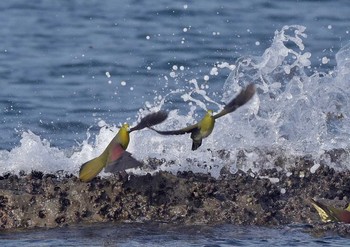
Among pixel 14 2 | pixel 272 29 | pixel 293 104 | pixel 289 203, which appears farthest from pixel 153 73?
pixel 289 203

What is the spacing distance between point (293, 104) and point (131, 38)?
7853 millimetres

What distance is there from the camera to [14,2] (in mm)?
17906

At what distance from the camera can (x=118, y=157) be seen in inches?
259

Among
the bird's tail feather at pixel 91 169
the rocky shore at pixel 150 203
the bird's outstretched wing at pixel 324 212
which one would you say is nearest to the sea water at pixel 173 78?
the rocky shore at pixel 150 203

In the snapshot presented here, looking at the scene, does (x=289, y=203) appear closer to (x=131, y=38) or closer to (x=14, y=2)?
(x=131, y=38)

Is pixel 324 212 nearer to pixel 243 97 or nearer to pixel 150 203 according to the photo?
pixel 243 97

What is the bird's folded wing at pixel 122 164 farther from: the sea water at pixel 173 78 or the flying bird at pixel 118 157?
the sea water at pixel 173 78

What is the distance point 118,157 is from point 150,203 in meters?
0.42

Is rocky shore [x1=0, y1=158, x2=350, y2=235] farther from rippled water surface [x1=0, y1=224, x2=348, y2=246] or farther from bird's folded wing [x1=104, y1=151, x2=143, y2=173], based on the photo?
bird's folded wing [x1=104, y1=151, x2=143, y2=173]

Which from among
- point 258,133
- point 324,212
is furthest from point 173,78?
point 324,212

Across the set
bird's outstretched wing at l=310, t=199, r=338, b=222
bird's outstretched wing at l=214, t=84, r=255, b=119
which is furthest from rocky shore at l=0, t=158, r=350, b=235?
bird's outstretched wing at l=214, t=84, r=255, b=119

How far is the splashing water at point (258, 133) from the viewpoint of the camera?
24.3ft

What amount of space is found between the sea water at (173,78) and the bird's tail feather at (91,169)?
0.46m

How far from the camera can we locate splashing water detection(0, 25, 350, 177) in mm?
7398
